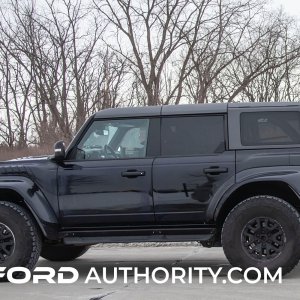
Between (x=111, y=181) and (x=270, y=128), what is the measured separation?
6.01ft

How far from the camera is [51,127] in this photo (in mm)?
29719

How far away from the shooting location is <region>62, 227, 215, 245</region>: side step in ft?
22.3

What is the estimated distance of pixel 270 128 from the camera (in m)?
6.93

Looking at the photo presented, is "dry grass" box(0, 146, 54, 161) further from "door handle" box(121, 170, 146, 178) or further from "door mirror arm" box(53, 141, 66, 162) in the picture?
"door handle" box(121, 170, 146, 178)

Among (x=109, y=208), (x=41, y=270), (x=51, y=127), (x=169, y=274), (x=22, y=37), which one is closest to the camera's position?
(x=109, y=208)

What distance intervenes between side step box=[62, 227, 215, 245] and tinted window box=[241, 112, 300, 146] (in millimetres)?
1091

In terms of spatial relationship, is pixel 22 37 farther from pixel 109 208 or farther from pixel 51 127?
pixel 109 208

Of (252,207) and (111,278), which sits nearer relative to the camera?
(252,207)

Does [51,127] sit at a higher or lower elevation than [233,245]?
higher

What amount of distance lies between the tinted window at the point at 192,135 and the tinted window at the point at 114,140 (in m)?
0.26

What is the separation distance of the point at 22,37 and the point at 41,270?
26730 millimetres

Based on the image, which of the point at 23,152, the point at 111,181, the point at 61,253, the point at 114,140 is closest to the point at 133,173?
the point at 111,181

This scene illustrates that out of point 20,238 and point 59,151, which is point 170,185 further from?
point 20,238

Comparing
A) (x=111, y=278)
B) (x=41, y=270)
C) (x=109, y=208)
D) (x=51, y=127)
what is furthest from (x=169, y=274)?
(x=51, y=127)
